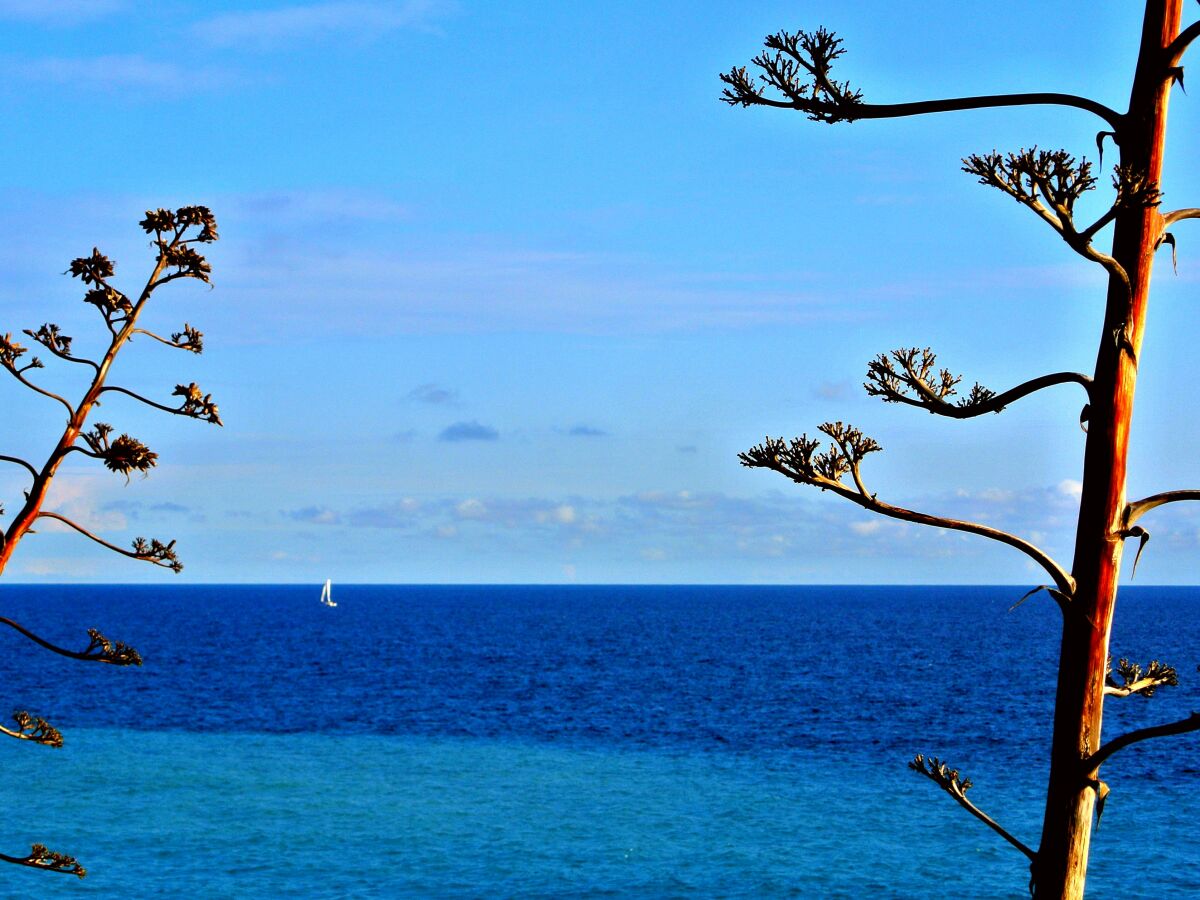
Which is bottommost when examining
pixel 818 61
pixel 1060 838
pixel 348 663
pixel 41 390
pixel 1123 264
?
pixel 348 663

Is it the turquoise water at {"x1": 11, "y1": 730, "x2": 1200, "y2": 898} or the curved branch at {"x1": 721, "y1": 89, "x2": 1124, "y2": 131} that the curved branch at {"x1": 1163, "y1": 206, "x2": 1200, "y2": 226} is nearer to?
the curved branch at {"x1": 721, "y1": 89, "x2": 1124, "y2": 131}

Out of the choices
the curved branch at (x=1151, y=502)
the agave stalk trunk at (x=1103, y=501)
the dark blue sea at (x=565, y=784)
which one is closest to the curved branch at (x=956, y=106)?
the agave stalk trunk at (x=1103, y=501)

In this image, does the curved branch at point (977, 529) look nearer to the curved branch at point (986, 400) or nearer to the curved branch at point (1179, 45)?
the curved branch at point (986, 400)

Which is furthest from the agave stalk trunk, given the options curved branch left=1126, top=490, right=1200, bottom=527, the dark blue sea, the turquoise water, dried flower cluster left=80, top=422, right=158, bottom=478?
the turquoise water

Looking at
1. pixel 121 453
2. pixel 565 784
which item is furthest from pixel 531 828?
pixel 121 453

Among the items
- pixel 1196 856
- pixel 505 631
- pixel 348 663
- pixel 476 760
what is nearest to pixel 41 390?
pixel 1196 856

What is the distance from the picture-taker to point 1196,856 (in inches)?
1706

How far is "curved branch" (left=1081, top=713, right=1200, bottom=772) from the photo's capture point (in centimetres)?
685

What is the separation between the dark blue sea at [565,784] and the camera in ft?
137

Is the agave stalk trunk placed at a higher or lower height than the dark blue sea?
higher

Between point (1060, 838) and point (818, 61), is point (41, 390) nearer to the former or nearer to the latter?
point (818, 61)

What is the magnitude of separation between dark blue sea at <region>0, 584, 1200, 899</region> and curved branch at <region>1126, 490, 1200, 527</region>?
111 feet

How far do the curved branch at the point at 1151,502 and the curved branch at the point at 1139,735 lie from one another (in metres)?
1.28

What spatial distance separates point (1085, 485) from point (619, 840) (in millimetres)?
40730
